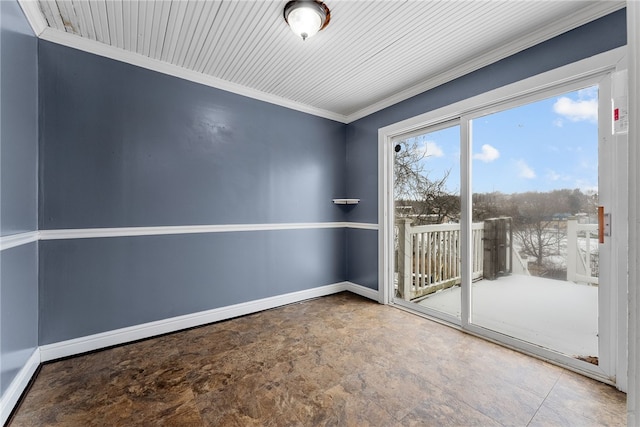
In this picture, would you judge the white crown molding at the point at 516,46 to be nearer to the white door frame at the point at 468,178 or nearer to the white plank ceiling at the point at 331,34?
the white plank ceiling at the point at 331,34

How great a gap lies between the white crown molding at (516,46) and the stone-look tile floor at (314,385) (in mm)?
2474

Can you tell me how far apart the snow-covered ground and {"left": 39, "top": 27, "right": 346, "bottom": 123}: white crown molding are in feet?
9.77

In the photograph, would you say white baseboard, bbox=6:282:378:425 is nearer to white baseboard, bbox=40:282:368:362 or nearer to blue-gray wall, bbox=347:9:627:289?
white baseboard, bbox=40:282:368:362

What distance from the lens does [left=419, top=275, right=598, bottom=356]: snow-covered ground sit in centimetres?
195

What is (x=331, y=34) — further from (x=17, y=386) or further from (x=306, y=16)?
(x=17, y=386)

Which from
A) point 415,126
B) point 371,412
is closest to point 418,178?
point 415,126

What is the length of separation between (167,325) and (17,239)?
4.32 ft

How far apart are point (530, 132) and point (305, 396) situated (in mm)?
2676

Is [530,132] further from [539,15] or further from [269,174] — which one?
[269,174]

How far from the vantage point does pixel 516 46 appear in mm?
2127

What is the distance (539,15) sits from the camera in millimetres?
1856

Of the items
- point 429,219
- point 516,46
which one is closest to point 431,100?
point 516,46

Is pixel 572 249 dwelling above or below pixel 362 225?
below

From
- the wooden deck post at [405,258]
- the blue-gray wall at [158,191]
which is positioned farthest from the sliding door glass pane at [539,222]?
the blue-gray wall at [158,191]
